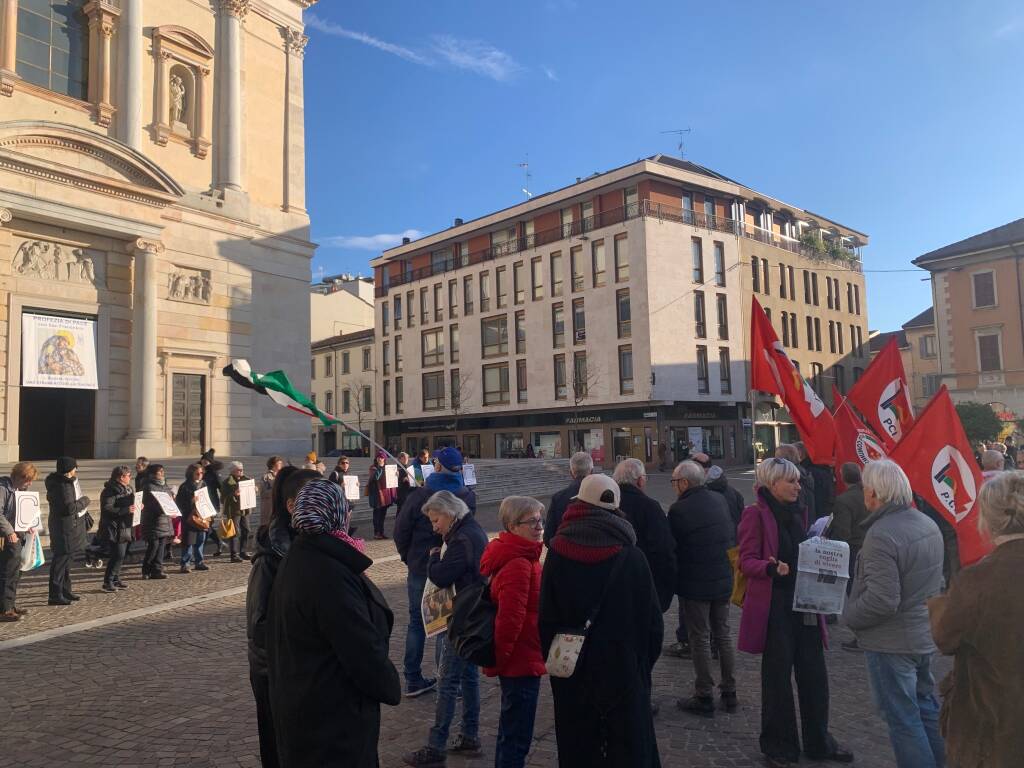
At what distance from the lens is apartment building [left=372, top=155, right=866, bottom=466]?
4362 cm

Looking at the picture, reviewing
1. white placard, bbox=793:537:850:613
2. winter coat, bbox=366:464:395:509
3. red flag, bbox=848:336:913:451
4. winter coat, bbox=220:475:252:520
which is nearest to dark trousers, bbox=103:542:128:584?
winter coat, bbox=220:475:252:520

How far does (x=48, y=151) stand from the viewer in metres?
19.5

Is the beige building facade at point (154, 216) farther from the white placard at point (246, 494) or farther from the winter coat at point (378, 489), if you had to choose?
the white placard at point (246, 494)

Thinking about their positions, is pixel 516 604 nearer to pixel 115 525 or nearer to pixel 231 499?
pixel 115 525

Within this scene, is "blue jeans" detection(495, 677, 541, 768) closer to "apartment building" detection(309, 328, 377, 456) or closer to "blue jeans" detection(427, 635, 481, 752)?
"blue jeans" detection(427, 635, 481, 752)

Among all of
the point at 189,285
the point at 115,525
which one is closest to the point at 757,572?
the point at 115,525

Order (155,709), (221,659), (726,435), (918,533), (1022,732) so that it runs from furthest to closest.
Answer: (726,435) → (221,659) → (155,709) → (918,533) → (1022,732)

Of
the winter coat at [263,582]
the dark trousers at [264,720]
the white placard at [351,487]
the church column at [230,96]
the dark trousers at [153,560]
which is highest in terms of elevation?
the church column at [230,96]

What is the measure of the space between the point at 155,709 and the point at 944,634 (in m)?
5.37

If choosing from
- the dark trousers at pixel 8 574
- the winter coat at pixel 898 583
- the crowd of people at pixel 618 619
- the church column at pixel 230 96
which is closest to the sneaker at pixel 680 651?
the crowd of people at pixel 618 619

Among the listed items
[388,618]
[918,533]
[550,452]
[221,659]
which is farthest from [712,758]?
[550,452]

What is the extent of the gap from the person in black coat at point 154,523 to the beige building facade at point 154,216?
401 inches

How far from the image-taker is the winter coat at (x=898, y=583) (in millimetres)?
3854

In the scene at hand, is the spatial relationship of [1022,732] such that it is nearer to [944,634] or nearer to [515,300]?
[944,634]
